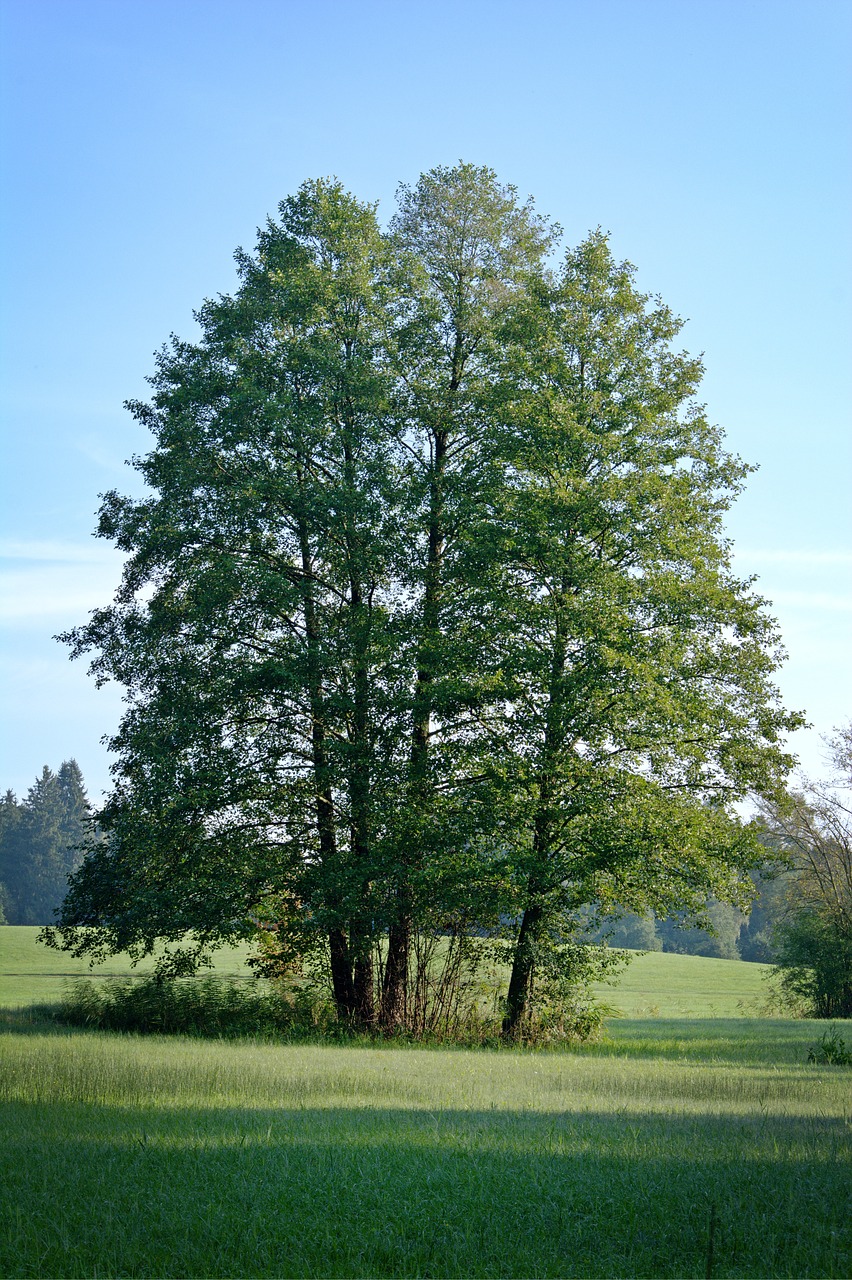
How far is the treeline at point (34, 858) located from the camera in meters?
101

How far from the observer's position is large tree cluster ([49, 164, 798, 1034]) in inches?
834

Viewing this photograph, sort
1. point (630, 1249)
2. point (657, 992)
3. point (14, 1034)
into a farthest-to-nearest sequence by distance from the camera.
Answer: point (657, 992) < point (14, 1034) < point (630, 1249)

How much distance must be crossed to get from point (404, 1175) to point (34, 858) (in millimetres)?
104712

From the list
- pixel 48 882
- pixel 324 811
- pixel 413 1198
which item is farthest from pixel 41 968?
pixel 48 882

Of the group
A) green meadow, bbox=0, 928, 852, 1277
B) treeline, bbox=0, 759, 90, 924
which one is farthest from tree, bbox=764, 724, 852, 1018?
treeline, bbox=0, 759, 90, 924

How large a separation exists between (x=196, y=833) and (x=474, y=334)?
44.7 feet

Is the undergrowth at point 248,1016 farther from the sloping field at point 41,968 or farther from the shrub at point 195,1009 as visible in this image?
the sloping field at point 41,968

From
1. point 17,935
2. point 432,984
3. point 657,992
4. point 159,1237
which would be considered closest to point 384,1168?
point 159,1237

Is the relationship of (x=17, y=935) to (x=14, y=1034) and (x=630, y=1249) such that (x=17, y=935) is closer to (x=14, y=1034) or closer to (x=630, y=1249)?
(x=14, y=1034)

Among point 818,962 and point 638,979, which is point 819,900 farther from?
point 638,979

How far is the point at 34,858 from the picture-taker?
10312cm

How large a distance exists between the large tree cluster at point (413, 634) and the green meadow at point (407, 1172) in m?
7.60

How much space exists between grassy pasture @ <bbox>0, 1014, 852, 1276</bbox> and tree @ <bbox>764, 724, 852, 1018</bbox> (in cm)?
2081

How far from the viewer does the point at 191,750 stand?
22438mm
